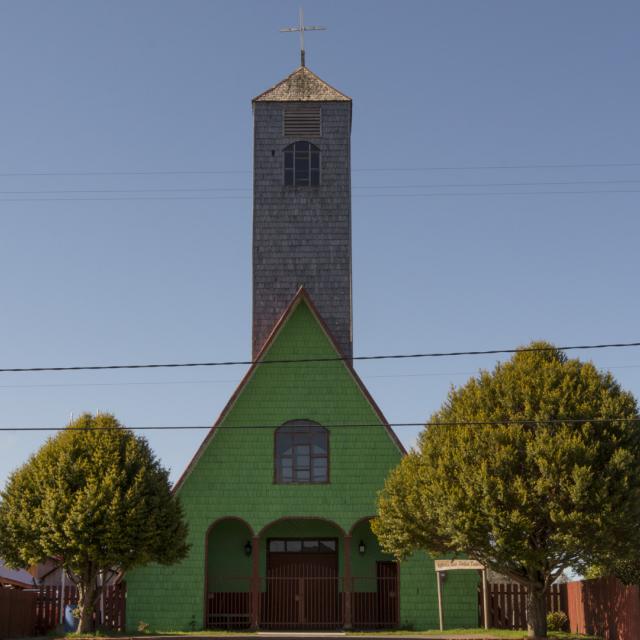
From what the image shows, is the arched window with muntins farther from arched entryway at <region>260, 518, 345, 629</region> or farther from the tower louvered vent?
the tower louvered vent

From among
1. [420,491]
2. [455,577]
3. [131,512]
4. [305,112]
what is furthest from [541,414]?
[305,112]

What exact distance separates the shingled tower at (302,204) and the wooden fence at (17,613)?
13605 mm

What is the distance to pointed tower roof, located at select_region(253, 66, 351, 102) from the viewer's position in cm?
4369

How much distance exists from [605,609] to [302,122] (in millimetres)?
24841

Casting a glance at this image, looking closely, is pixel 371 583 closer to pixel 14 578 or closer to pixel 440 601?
pixel 440 601

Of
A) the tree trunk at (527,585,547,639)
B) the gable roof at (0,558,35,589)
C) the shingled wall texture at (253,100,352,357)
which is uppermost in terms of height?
the shingled wall texture at (253,100,352,357)

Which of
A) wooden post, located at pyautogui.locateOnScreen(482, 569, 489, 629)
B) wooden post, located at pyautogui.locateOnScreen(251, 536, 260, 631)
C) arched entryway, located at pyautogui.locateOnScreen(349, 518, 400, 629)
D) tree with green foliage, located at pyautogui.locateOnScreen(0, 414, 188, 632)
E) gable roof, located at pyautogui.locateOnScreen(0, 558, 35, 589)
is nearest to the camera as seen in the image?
tree with green foliage, located at pyautogui.locateOnScreen(0, 414, 188, 632)

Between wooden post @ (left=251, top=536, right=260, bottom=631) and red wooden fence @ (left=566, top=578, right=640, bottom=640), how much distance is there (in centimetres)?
959

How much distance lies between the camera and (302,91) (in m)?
44.3

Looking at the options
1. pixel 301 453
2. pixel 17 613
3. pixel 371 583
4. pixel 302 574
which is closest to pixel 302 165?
pixel 301 453

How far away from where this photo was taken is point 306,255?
137ft

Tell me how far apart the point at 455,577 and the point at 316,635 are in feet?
18.7

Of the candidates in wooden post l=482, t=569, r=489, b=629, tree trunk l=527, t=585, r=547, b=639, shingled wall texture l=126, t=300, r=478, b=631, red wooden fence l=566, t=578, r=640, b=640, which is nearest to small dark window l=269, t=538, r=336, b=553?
shingled wall texture l=126, t=300, r=478, b=631

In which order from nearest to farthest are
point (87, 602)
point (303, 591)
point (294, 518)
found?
point (87, 602) < point (303, 591) < point (294, 518)
